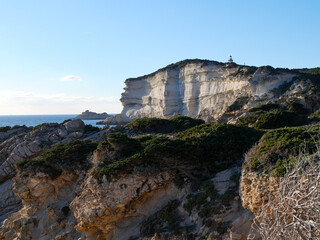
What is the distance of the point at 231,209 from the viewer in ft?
32.1

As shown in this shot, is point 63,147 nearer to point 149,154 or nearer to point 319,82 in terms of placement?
point 149,154

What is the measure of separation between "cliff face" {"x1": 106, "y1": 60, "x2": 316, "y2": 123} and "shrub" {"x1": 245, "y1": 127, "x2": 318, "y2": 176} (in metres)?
28.0

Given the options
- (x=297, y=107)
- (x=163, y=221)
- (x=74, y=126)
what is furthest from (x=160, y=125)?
(x=297, y=107)

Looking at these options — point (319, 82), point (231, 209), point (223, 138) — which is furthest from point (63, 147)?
point (319, 82)

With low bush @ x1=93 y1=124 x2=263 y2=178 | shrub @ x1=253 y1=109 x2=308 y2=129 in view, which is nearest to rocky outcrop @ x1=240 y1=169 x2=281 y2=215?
low bush @ x1=93 y1=124 x2=263 y2=178

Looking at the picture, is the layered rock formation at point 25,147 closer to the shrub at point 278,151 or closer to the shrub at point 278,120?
the shrub at point 278,120

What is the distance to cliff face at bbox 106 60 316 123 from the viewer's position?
44.2 m

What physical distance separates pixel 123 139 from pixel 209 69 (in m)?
47.5

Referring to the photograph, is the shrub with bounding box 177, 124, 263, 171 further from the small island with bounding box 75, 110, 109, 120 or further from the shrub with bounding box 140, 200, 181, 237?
the small island with bounding box 75, 110, 109, 120

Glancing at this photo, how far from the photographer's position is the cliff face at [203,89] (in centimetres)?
4416

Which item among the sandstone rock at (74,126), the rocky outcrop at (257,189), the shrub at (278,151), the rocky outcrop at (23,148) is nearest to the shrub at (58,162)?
the rocky outcrop at (23,148)

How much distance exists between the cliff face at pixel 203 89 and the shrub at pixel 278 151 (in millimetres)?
28044

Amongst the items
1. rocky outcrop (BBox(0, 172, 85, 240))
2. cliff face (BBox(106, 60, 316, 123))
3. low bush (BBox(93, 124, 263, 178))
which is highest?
cliff face (BBox(106, 60, 316, 123))

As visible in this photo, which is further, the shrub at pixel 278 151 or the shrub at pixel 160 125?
the shrub at pixel 160 125
